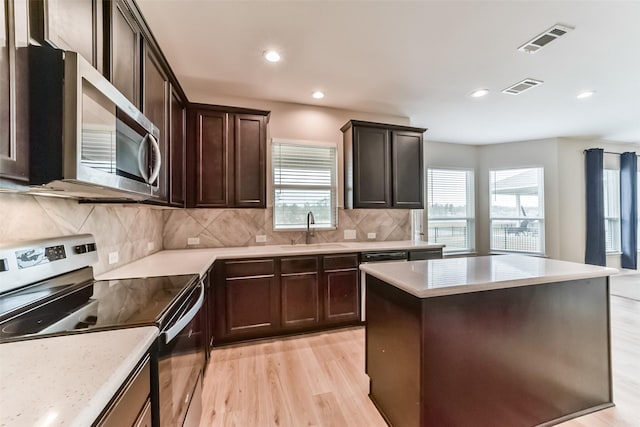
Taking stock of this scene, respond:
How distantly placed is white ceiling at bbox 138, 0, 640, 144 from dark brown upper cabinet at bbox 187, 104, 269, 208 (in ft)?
1.30

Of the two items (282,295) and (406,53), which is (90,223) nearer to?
(282,295)

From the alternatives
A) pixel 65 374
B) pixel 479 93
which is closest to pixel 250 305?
pixel 65 374

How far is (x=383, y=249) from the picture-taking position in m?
3.11

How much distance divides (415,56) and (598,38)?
57.4 inches

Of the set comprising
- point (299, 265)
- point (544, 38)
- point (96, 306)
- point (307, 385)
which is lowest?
point (307, 385)

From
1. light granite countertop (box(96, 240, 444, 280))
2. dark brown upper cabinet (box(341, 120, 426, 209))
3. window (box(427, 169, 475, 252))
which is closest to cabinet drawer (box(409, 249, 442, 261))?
light granite countertop (box(96, 240, 444, 280))

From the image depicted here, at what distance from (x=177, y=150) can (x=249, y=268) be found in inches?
53.2

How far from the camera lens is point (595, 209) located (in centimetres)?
515

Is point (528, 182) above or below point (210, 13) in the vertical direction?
below

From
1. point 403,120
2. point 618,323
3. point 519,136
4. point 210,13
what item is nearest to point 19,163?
point 210,13

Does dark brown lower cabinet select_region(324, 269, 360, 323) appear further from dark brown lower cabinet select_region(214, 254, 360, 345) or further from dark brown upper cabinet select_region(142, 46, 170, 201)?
dark brown upper cabinet select_region(142, 46, 170, 201)

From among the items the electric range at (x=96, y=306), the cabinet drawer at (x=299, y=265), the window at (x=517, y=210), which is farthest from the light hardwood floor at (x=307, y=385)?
Result: the window at (x=517, y=210)

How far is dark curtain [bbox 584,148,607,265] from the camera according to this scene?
5.14 metres

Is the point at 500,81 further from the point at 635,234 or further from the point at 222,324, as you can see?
the point at 635,234
